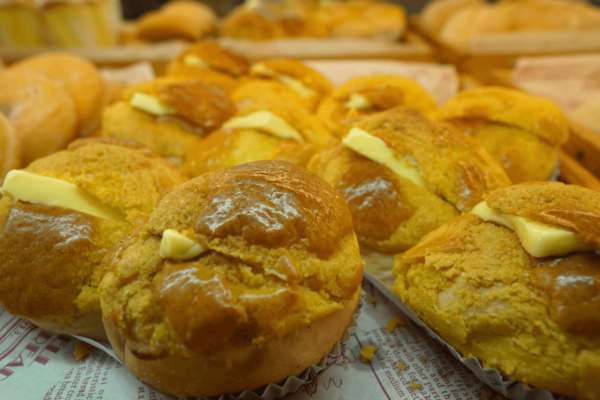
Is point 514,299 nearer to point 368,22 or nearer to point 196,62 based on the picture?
point 196,62

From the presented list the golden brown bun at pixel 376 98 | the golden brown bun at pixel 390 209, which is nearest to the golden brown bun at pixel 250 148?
the golden brown bun at pixel 376 98

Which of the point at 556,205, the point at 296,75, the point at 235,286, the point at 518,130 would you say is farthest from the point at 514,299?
the point at 296,75

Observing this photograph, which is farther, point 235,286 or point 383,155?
point 383,155

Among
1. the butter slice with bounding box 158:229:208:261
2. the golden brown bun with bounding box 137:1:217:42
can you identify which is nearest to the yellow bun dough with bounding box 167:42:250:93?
the butter slice with bounding box 158:229:208:261

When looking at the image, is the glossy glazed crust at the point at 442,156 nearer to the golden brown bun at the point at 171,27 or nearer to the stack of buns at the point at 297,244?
the stack of buns at the point at 297,244

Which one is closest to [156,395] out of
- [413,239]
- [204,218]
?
[204,218]
